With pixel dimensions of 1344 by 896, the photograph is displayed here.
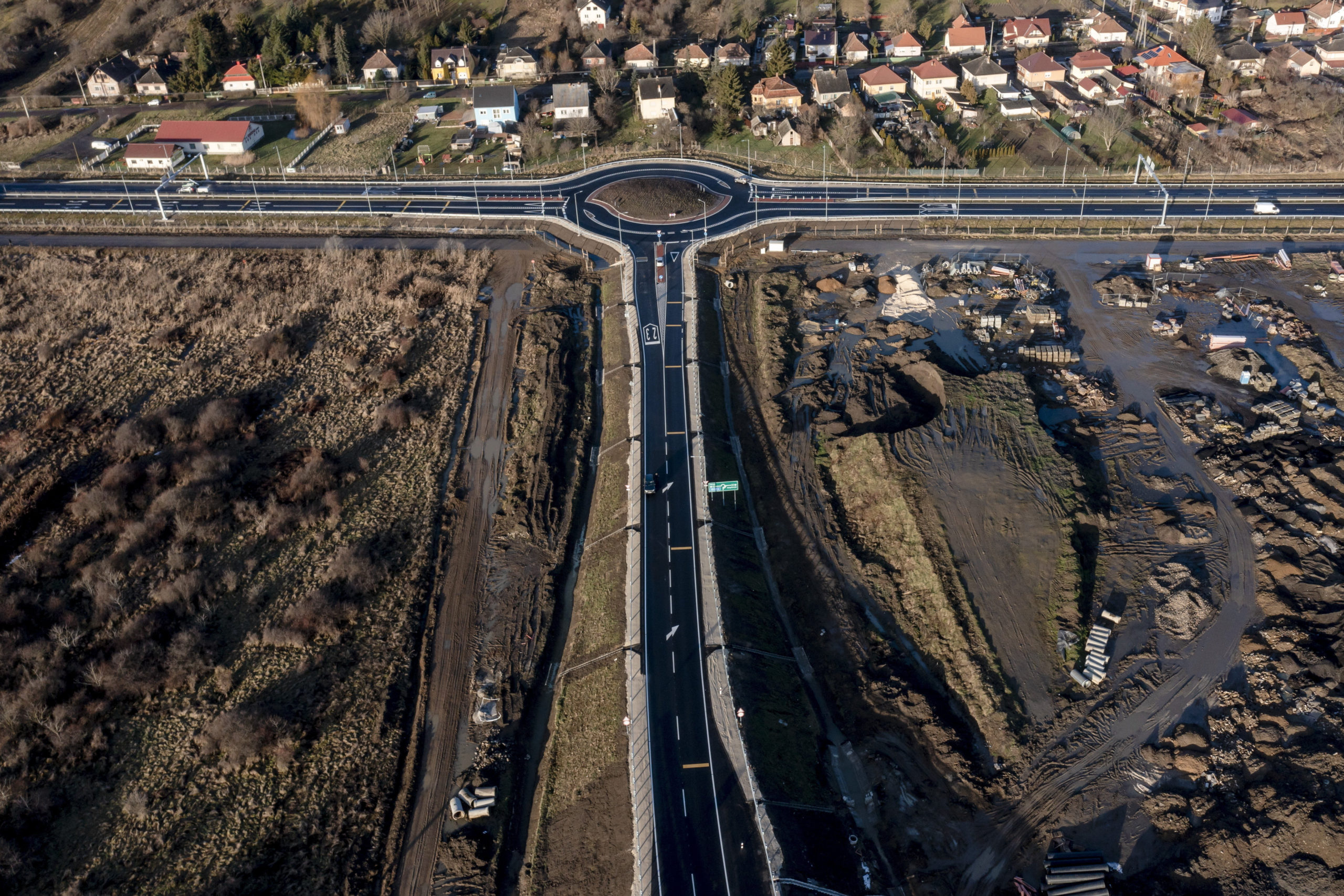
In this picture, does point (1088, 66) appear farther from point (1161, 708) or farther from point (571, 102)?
point (1161, 708)

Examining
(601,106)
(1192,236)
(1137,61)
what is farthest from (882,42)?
(1192,236)

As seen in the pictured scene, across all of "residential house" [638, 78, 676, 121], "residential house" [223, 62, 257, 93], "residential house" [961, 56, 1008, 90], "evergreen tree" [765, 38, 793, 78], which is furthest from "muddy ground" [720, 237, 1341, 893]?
"residential house" [223, 62, 257, 93]

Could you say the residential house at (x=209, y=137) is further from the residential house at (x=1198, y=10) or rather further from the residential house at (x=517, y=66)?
the residential house at (x=1198, y=10)

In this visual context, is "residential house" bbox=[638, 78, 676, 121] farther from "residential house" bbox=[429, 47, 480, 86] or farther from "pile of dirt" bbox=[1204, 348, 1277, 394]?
"pile of dirt" bbox=[1204, 348, 1277, 394]

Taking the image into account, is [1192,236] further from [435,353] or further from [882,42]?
[435,353]

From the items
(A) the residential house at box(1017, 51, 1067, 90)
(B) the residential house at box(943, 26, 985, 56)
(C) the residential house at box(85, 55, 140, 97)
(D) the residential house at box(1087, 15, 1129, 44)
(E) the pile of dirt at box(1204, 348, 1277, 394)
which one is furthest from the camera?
(D) the residential house at box(1087, 15, 1129, 44)

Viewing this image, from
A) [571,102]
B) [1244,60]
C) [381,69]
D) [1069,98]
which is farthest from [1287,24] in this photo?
[381,69]
